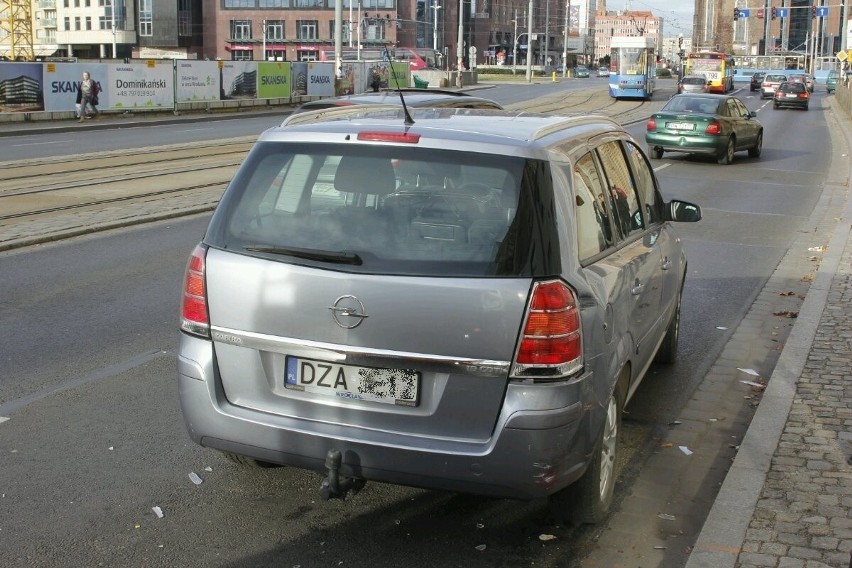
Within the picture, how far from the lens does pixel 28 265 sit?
33.9 ft

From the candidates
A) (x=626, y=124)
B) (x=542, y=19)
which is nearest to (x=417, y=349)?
(x=626, y=124)

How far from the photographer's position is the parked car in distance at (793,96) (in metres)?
57.3

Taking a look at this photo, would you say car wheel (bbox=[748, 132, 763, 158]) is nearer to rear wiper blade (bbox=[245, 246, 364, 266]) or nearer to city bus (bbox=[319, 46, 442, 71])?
rear wiper blade (bbox=[245, 246, 364, 266])

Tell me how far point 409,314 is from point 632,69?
56554 mm

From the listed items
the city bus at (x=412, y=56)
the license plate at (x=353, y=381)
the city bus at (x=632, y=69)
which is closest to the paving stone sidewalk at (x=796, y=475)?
the license plate at (x=353, y=381)

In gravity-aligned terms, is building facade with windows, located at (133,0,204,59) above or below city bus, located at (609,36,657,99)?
above

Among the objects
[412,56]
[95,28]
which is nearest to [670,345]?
[412,56]

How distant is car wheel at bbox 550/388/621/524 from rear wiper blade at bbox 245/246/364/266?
1241 mm

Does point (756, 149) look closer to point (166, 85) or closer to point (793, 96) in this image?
point (166, 85)

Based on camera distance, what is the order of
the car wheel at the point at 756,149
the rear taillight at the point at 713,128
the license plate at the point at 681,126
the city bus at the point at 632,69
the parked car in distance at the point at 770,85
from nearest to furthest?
1. the rear taillight at the point at 713,128
2. the license plate at the point at 681,126
3. the car wheel at the point at 756,149
4. the city bus at the point at 632,69
5. the parked car in distance at the point at 770,85

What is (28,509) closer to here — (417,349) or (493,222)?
(417,349)

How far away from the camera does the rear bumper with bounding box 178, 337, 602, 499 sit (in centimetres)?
396

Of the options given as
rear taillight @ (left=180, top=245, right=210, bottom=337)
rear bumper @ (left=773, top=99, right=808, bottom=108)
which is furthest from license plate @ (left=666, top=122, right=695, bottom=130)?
rear bumper @ (left=773, top=99, right=808, bottom=108)

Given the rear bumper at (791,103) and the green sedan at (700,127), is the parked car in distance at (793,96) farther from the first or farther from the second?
the green sedan at (700,127)
